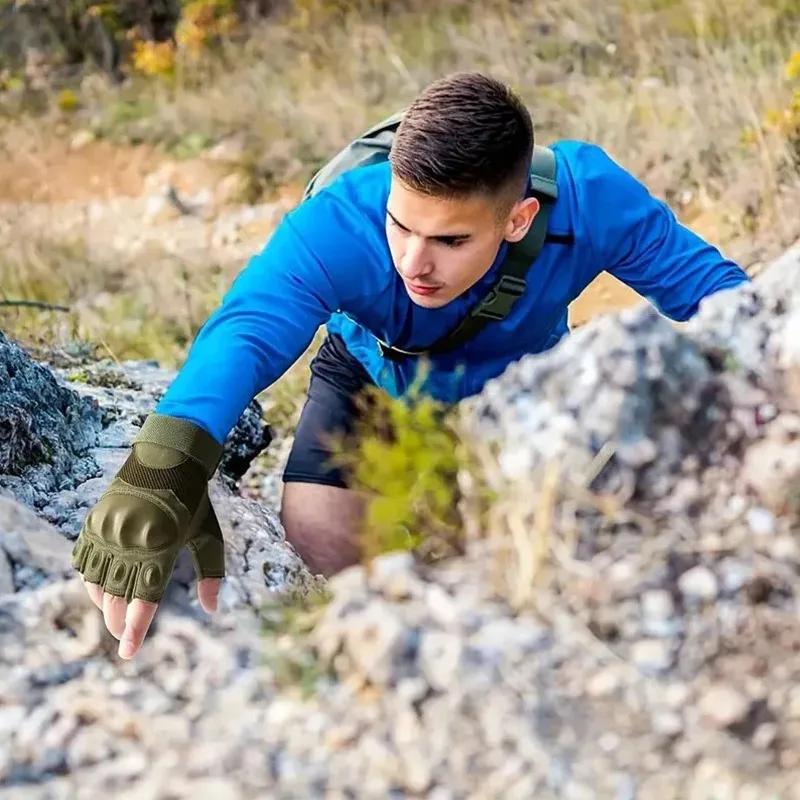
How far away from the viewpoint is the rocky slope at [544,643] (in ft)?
3.37

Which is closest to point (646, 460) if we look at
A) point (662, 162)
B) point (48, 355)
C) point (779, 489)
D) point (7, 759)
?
point (779, 489)

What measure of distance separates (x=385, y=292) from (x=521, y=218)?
0.33 m

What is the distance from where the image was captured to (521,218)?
2115mm

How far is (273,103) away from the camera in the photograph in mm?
7598

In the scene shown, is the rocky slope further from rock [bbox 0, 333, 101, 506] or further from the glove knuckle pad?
rock [bbox 0, 333, 101, 506]

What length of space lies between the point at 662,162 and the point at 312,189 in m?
3.48

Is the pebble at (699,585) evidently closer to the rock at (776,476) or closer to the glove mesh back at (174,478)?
the rock at (776,476)

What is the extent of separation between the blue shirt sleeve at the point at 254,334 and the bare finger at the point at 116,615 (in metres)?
0.32

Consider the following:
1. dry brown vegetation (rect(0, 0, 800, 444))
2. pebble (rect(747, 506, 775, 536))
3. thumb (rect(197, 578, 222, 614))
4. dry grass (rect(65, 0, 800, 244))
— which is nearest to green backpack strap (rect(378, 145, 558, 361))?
thumb (rect(197, 578, 222, 614))

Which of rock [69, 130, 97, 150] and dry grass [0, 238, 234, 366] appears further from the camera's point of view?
rock [69, 130, 97, 150]

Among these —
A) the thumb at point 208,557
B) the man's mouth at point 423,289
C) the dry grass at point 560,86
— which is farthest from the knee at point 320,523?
the dry grass at point 560,86

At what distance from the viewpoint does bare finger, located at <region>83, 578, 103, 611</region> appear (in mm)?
1378

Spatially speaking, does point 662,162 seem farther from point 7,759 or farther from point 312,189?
point 7,759

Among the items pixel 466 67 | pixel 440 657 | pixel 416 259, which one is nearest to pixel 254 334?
pixel 416 259
